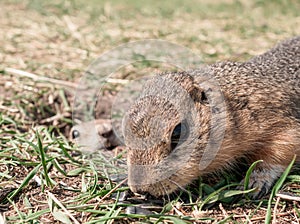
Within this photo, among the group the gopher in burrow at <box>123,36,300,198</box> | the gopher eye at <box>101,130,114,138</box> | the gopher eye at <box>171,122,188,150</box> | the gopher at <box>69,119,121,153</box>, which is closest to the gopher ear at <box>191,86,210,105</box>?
the gopher in burrow at <box>123,36,300,198</box>

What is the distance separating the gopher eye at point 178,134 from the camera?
11.5ft

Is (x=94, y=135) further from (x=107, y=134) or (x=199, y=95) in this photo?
(x=199, y=95)

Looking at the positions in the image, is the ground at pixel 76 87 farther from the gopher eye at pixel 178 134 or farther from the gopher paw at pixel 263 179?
the gopher eye at pixel 178 134

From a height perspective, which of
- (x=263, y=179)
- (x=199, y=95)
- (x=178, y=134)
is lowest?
(x=263, y=179)

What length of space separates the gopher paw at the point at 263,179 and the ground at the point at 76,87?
10cm

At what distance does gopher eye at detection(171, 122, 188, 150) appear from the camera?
3490 mm

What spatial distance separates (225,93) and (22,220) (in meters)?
1.92

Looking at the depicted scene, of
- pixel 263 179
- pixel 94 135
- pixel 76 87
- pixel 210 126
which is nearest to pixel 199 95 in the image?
pixel 210 126

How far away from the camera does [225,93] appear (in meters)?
4.03

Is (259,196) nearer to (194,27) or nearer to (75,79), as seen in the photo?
(75,79)

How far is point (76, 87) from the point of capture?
605 cm

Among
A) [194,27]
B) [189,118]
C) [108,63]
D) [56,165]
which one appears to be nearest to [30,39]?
[108,63]

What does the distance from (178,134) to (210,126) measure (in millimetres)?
345

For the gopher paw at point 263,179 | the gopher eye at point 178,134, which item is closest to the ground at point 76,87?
the gopher paw at point 263,179
